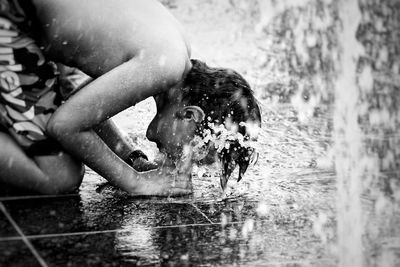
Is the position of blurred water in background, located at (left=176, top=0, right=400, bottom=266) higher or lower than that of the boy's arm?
lower

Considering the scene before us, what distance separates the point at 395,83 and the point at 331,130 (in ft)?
4.64

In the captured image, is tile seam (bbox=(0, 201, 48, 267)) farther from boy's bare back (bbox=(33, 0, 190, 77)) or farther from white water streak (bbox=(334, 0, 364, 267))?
white water streak (bbox=(334, 0, 364, 267))

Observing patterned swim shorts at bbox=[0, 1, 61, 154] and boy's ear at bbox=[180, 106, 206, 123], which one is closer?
patterned swim shorts at bbox=[0, 1, 61, 154]

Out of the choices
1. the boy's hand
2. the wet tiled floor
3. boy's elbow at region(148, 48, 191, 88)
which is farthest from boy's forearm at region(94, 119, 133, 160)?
boy's elbow at region(148, 48, 191, 88)

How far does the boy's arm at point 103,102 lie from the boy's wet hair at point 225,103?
228 mm

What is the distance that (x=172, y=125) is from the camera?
8.66 ft

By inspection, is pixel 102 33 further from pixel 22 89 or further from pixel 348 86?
pixel 348 86

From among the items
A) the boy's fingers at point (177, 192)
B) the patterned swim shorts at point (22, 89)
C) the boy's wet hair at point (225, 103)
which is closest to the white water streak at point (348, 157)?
the boy's wet hair at point (225, 103)

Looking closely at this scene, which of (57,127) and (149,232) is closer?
(149,232)

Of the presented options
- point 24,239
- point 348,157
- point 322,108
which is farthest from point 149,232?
point 322,108

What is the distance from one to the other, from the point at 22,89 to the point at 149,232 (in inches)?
31.9

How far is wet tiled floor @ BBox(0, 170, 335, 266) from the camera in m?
1.84

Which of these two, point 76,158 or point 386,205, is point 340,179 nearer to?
point 386,205

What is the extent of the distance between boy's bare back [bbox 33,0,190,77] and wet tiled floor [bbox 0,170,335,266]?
588 mm
